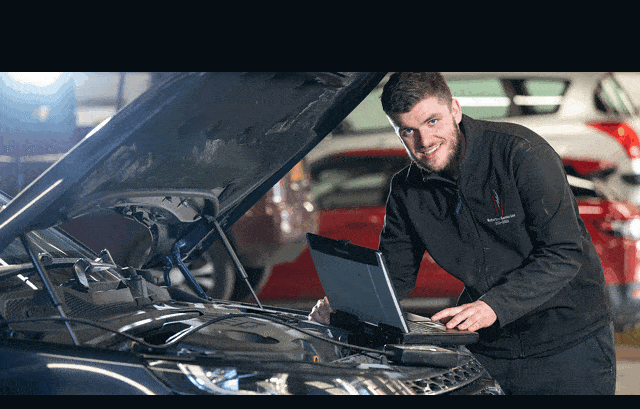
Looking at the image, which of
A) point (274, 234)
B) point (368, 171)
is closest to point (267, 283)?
point (274, 234)

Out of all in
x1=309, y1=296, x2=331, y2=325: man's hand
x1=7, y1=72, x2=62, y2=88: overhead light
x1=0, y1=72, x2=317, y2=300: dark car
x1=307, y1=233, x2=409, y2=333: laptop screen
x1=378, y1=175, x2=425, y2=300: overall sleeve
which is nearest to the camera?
x1=307, y1=233, x2=409, y2=333: laptop screen

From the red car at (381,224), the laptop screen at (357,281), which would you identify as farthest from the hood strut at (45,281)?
the red car at (381,224)

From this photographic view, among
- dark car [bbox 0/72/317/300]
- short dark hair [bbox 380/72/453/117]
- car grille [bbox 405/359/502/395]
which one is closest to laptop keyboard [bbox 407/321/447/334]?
car grille [bbox 405/359/502/395]

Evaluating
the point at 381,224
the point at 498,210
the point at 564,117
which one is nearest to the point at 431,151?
the point at 498,210

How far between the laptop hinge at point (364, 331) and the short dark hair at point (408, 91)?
2.22ft

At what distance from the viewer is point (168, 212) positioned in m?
1.99

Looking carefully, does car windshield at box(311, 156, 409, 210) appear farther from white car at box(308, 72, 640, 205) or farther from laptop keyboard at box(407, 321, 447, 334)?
laptop keyboard at box(407, 321, 447, 334)

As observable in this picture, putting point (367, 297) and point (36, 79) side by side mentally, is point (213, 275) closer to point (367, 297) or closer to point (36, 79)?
point (36, 79)

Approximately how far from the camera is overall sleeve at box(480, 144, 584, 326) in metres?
1.79

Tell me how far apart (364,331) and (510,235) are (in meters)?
0.65

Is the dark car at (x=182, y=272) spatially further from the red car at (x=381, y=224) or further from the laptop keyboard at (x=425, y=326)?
the red car at (x=381, y=224)

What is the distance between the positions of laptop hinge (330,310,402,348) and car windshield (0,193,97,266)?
0.92m

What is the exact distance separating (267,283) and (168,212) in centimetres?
278

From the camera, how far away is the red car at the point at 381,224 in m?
4.00
